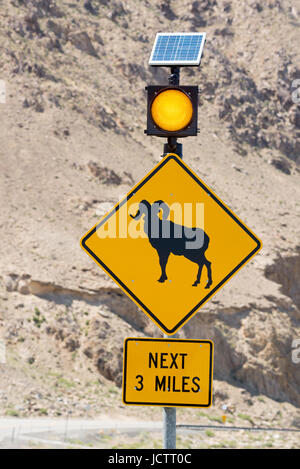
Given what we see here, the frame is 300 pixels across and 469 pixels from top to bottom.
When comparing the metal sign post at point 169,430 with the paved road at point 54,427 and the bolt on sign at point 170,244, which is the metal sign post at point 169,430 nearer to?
the bolt on sign at point 170,244

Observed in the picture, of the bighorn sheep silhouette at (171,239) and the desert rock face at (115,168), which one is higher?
the desert rock face at (115,168)

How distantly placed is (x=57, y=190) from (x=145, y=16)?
2591 centimetres

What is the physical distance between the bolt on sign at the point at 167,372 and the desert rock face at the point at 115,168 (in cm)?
2169

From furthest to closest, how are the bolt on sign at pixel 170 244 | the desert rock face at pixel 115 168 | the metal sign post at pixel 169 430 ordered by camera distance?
the desert rock face at pixel 115 168 → the bolt on sign at pixel 170 244 → the metal sign post at pixel 169 430

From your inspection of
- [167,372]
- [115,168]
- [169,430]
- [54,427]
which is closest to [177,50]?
[167,372]

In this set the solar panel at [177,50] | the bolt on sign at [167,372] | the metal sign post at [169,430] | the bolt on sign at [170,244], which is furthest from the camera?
the solar panel at [177,50]

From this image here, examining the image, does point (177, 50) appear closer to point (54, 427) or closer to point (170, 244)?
point (170, 244)

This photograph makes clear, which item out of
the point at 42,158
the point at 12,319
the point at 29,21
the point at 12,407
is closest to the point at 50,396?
the point at 12,407

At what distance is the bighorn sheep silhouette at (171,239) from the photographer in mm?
4547

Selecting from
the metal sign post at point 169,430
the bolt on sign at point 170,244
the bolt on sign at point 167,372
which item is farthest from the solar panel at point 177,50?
the metal sign post at point 169,430

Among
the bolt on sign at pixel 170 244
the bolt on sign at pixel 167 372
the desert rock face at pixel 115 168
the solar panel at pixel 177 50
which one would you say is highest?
the desert rock face at pixel 115 168

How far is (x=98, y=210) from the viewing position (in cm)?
3756

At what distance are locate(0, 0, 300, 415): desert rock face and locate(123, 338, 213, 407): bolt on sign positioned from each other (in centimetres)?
2169

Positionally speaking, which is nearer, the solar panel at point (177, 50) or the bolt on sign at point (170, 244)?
the bolt on sign at point (170, 244)
